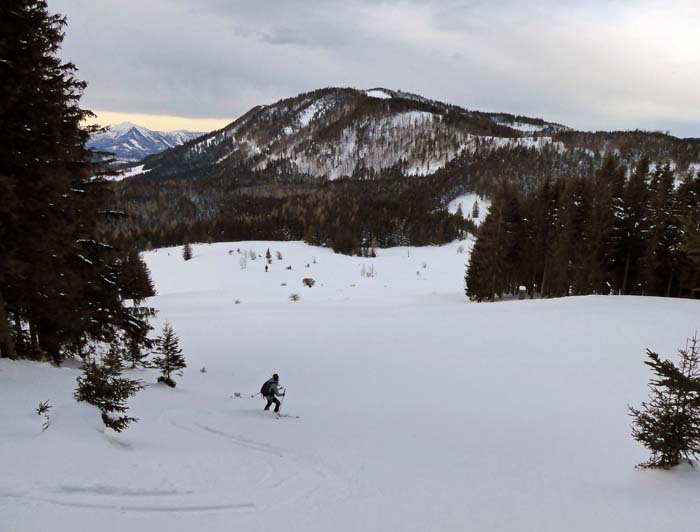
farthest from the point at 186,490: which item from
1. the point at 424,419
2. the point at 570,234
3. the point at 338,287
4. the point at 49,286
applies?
the point at 338,287

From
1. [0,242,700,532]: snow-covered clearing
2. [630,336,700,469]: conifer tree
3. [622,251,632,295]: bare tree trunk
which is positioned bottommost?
[0,242,700,532]: snow-covered clearing

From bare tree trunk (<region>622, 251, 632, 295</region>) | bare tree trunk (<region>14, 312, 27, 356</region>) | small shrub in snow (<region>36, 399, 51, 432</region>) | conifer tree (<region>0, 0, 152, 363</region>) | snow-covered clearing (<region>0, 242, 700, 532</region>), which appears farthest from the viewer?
bare tree trunk (<region>622, 251, 632, 295</region>)

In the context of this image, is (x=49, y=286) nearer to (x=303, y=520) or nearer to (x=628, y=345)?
(x=303, y=520)

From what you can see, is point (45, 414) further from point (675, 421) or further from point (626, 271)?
point (626, 271)

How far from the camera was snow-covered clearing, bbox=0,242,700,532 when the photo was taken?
A: 6.23m

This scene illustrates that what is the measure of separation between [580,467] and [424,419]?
5273mm

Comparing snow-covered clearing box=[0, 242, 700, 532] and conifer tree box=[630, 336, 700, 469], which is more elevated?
conifer tree box=[630, 336, 700, 469]

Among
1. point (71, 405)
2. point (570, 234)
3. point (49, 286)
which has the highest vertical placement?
point (570, 234)

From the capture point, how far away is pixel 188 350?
25422 mm

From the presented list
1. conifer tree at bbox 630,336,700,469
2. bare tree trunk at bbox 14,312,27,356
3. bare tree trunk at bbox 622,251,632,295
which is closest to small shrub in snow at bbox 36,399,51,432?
bare tree trunk at bbox 14,312,27,356

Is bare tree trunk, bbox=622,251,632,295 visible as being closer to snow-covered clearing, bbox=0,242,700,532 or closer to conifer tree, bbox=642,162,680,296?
conifer tree, bbox=642,162,680,296

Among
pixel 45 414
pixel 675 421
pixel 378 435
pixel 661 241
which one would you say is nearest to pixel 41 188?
pixel 45 414

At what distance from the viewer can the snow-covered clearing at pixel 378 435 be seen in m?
6.23

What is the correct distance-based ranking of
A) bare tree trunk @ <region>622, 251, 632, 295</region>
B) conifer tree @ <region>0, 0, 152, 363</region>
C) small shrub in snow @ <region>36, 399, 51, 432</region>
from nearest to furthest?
small shrub in snow @ <region>36, 399, 51, 432</region>, conifer tree @ <region>0, 0, 152, 363</region>, bare tree trunk @ <region>622, 251, 632, 295</region>
